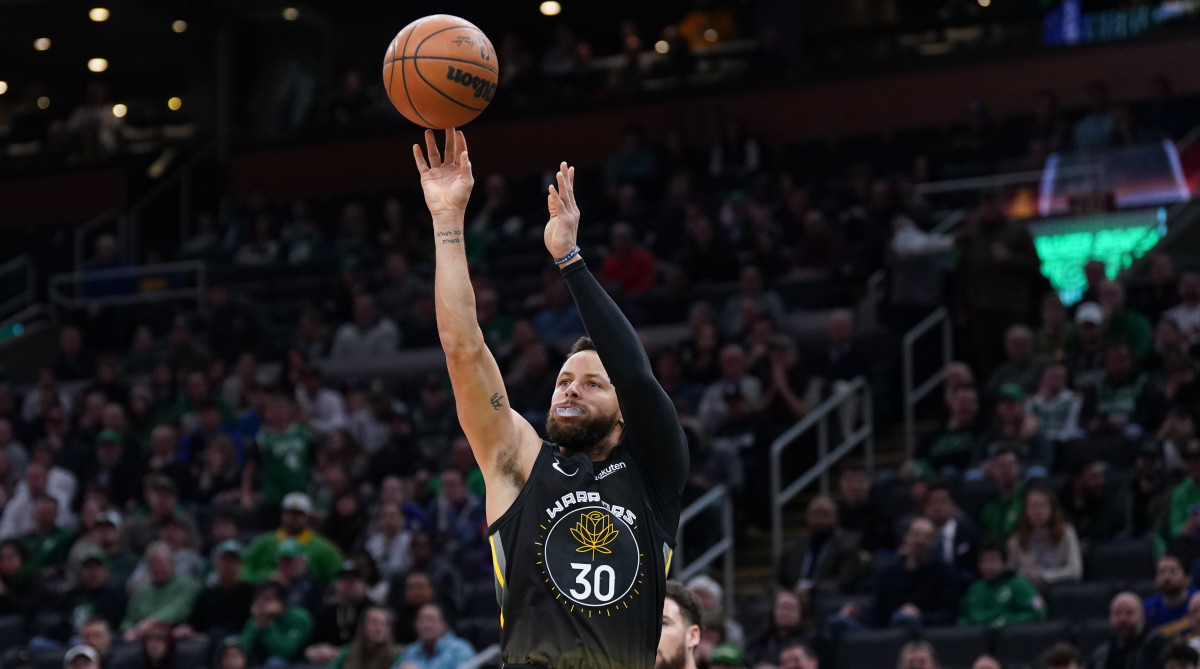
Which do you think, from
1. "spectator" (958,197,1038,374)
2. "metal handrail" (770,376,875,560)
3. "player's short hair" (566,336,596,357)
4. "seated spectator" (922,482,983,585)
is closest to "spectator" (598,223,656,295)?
"metal handrail" (770,376,875,560)

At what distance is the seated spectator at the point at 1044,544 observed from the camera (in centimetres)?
1042

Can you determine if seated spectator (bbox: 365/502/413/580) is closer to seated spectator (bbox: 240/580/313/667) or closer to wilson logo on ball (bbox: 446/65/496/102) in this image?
seated spectator (bbox: 240/580/313/667)

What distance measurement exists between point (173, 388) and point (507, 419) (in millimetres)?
12731

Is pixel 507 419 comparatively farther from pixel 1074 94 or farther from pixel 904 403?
pixel 1074 94

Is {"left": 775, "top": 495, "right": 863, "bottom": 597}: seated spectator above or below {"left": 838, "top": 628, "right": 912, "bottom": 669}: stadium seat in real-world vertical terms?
above

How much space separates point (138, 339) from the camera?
18.2 m

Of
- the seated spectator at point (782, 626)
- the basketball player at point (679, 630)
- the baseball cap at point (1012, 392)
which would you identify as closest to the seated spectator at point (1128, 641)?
the seated spectator at point (782, 626)

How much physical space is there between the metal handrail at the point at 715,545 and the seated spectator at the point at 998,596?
2136mm

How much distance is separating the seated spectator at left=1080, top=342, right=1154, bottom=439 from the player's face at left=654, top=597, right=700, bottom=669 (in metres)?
6.40

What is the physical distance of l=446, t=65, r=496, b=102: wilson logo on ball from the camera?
16.6 feet

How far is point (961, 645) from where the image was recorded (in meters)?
10.0

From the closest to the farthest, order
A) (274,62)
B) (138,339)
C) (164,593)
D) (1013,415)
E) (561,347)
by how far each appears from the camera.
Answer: (1013,415) < (164,593) < (561,347) < (138,339) < (274,62)

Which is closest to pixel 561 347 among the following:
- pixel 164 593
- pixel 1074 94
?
pixel 164 593

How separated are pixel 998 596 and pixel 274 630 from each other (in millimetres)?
4999
